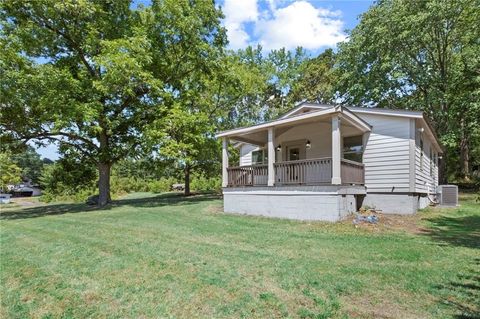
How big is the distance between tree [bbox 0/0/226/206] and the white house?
5.83 metres

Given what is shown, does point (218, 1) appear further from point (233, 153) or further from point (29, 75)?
point (29, 75)

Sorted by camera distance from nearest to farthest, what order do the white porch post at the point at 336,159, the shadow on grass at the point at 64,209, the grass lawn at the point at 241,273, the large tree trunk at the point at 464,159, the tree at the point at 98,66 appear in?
the grass lawn at the point at 241,273 → the white porch post at the point at 336,159 → the tree at the point at 98,66 → the shadow on grass at the point at 64,209 → the large tree trunk at the point at 464,159

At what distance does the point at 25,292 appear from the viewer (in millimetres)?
4172

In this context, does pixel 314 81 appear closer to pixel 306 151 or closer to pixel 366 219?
pixel 306 151

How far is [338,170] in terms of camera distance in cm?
934

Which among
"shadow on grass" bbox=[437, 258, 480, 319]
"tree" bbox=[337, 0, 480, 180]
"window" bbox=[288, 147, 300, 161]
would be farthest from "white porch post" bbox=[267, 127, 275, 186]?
"tree" bbox=[337, 0, 480, 180]

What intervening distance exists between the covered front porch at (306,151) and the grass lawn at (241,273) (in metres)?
2.50

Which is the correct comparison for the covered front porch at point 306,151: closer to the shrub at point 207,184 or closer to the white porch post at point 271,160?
the white porch post at point 271,160

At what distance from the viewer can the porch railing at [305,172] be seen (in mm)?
9930

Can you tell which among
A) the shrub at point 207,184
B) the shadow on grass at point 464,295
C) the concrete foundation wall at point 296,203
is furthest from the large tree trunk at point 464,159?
the shadow on grass at point 464,295

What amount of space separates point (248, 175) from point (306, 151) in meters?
3.09

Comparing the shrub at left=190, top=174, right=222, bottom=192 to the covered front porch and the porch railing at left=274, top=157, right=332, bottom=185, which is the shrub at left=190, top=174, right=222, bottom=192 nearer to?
the covered front porch

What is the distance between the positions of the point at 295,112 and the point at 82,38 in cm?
1063

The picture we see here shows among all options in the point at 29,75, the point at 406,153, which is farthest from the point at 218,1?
the point at 406,153
